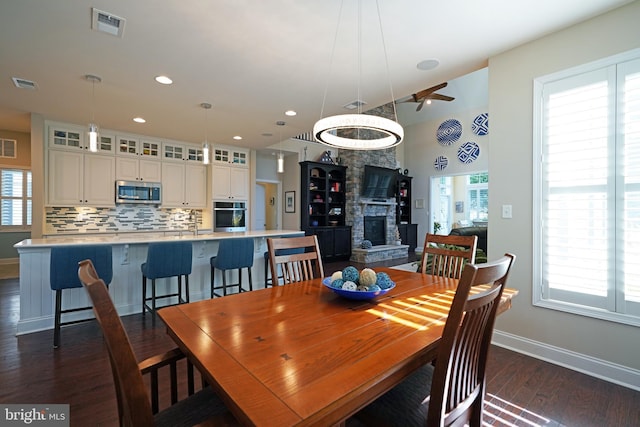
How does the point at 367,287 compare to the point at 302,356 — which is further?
the point at 367,287

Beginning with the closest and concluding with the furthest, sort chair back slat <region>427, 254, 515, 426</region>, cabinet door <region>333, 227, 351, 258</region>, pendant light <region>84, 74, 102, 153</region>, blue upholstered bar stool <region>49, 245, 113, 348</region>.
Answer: chair back slat <region>427, 254, 515, 426</region> < blue upholstered bar stool <region>49, 245, 113, 348</region> < pendant light <region>84, 74, 102, 153</region> < cabinet door <region>333, 227, 351, 258</region>

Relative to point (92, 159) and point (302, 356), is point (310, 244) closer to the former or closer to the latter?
point (302, 356)

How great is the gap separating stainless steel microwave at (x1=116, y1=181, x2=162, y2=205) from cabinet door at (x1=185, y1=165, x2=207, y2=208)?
0.56m

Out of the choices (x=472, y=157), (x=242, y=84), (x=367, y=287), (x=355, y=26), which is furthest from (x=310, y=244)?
(x=472, y=157)

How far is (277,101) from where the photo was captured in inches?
155

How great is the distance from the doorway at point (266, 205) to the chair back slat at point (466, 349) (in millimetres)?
7043

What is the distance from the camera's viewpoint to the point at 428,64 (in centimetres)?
295

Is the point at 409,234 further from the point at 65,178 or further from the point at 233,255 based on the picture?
the point at 65,178

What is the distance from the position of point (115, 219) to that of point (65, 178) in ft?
3.51

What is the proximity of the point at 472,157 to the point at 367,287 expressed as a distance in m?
7.90

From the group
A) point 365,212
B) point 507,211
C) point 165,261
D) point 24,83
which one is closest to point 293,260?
point 165,261

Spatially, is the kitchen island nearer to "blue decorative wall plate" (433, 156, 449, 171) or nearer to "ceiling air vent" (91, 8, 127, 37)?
"ceiling air vent" (91, 8, 127, 37)

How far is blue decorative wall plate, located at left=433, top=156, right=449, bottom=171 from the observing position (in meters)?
8.76

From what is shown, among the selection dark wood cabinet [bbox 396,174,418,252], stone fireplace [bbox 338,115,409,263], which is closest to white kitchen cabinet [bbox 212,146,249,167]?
stone fireplace [bbox 338,115,409,263]
